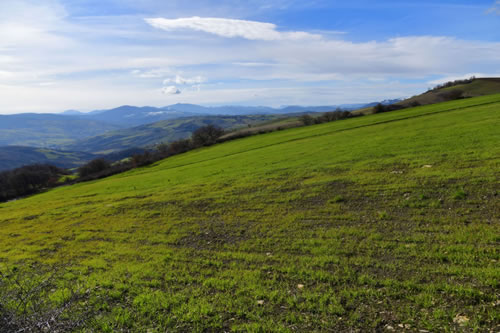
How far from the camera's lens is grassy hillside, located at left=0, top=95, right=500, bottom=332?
24.5 ft

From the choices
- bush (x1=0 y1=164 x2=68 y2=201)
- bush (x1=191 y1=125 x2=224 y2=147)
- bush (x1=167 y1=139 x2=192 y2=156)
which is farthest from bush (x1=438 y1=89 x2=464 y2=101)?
bush (x1=0 y1=164 x2=68 y2=201)

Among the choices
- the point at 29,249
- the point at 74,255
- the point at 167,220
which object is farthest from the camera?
the point at 167,220

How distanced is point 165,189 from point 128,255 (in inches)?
582

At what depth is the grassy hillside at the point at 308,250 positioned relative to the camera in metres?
7.47

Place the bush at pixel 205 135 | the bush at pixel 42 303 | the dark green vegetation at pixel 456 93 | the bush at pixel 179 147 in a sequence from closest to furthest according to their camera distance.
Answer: the bush at pixel 42 303, the dark green vegetation at pixel 456 93, the bush at pixel 179 147, the bush at pixel 205 135

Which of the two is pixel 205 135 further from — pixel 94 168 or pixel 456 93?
pixel 456 93

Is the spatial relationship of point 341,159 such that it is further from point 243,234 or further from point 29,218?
point 29,218

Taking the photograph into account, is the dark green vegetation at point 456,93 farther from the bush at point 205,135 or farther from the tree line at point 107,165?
the bush at point 205,135

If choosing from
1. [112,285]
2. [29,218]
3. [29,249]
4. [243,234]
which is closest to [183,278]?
[112,285]

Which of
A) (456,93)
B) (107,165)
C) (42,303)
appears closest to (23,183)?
(107,165)

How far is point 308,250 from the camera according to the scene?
36.1 feet

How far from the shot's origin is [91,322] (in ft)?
27.0

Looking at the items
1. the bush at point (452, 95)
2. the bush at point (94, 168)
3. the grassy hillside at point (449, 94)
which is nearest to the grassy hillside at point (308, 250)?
the grassy hillside at point (449, 94)

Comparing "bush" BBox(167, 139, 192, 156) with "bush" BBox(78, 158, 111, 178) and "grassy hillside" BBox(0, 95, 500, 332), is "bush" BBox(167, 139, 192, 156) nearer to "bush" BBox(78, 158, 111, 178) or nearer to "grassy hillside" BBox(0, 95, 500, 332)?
"bush" BBox(78, 158, 111, 178)
